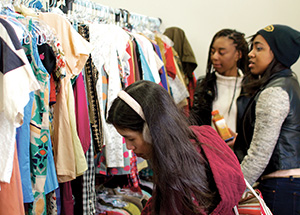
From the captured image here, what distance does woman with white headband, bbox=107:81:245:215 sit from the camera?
0.93 m

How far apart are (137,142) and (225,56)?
55.6 inches

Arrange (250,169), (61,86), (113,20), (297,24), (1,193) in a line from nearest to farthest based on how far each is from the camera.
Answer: (1,193) < (61,86) < (250,169) < (113,20) < (297,24)

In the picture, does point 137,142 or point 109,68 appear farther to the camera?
point 109,68

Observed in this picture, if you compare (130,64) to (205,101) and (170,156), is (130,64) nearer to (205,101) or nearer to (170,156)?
(205,101)

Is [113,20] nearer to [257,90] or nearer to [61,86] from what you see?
[61,86]

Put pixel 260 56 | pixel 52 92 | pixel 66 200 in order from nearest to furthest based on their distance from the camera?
pixel 52 92 → pixel 66 200 → pixel 260 56

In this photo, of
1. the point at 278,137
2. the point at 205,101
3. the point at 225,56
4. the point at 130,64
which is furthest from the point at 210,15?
the point at 278,137

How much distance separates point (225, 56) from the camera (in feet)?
7.33

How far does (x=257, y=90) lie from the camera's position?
5.38ft

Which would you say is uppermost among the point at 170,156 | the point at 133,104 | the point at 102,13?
the point at 102,13

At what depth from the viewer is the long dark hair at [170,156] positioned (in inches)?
36.6

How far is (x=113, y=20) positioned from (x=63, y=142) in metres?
1.03

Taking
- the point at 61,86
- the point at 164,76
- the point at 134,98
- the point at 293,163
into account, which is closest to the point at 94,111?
the point at 61,86

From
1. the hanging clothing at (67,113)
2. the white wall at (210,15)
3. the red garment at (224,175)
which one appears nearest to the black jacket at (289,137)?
the red garment at (224,175)
